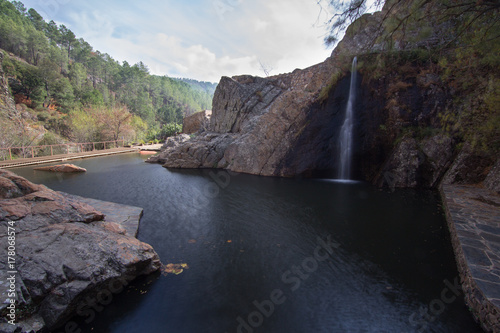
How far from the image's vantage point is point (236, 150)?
54.6 feet

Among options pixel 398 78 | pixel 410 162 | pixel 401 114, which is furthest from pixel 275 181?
pixel 398 78

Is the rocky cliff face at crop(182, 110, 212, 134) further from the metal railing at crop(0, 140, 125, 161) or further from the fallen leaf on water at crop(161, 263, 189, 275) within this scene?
the fallen leaf on water at crop(161, 263, 189, 275)

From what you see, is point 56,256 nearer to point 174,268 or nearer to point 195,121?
point 174,268

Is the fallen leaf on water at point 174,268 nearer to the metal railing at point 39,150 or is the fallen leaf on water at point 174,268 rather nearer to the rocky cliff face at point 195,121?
the metal railing at point 39,150

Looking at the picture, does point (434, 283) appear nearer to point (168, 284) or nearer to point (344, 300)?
point (344, 300)

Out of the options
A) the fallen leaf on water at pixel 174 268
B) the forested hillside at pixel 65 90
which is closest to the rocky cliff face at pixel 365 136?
the fallen leaf on water at pixel 174 268

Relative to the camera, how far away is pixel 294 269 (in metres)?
4.53

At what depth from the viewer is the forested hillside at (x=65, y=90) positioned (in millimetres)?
28703

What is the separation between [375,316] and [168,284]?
3.31 m

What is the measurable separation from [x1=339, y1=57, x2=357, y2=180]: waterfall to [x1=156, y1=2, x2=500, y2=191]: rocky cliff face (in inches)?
11.6

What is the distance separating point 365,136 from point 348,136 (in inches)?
35.0

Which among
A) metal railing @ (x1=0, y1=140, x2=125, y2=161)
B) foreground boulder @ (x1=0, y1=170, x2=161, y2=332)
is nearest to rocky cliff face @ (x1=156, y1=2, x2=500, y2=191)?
foreground boulder @ (x1=0, y1=170, x2=161, y2=332)

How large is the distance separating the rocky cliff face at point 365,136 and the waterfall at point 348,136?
0.97 ft

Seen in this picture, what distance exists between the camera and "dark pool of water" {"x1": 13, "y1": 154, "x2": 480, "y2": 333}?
3.30 metres
